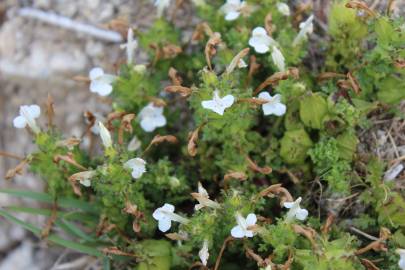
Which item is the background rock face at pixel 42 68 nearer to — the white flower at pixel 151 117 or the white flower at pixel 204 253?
the white flower at pixel 151 117

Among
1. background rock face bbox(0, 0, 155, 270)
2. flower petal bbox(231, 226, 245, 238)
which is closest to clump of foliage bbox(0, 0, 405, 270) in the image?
flower petal bbox(231, 226, 245, 238)

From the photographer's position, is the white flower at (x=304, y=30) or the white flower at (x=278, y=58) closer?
the white flower at (x=278, y=58)

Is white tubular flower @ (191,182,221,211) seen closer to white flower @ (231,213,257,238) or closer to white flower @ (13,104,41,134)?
white flower @ (231,213,257,238)

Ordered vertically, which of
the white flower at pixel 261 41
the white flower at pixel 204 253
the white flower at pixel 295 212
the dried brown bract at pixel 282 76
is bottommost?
the white flower at pixel 204 253

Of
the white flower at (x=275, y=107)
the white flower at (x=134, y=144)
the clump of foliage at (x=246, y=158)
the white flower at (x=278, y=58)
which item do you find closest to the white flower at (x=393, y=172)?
the clump of foliage at (x=246, y=158)

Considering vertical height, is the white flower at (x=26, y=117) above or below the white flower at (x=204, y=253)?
above

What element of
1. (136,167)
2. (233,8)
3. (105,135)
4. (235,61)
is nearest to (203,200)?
(136,167)

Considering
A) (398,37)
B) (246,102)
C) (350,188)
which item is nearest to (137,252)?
(246,102)
